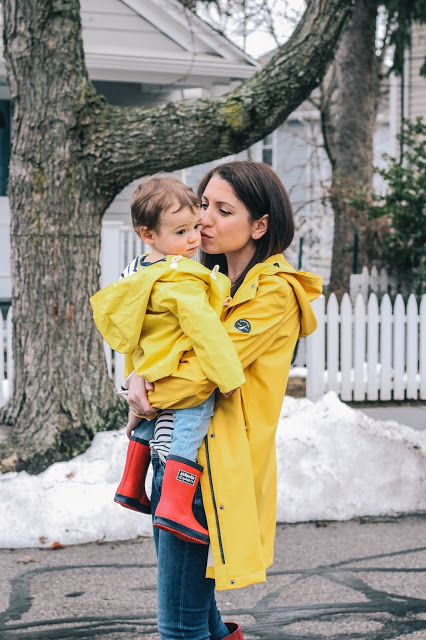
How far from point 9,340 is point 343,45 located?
28.4 ft

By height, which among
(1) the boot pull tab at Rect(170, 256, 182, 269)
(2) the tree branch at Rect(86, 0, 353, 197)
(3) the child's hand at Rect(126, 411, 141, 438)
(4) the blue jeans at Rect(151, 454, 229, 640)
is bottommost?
(4) the blue jeans at Rect(151, 454, 229, 640)

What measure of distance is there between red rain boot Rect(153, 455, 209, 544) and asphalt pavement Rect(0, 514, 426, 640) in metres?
1.47

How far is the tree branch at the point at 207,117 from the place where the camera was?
19.6ft

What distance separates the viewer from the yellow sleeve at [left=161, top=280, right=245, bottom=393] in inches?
89.7

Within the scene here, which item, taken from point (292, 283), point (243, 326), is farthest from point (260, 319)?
point (292, 283)

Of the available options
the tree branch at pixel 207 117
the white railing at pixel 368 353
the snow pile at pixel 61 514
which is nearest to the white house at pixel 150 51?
the white railing at pixel 368 353

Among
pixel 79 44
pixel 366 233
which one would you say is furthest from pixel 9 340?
pixel 366 233

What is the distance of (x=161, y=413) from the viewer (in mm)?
2467

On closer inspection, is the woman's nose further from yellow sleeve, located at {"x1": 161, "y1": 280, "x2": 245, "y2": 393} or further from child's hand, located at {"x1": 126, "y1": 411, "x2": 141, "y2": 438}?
child's hand, located at {"x1": 126, "y1": 411, "x2": 141, "y2": 438}

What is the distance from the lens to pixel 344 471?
550 cm

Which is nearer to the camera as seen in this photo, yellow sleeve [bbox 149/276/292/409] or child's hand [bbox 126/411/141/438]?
yellow sleeve [bbox 149/276/292/409]

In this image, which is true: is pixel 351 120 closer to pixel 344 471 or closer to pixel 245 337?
pixel 344 471

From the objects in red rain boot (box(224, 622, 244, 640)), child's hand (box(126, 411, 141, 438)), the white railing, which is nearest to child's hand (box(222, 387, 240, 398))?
child's hand (box(126, 411, 141, 438))

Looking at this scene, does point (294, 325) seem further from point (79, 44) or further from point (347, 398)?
point (347, 398)
